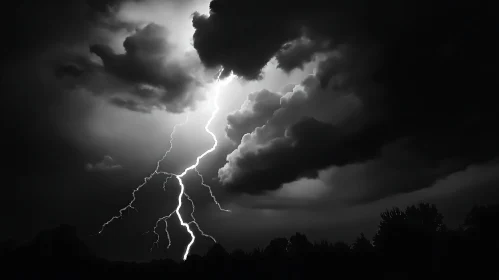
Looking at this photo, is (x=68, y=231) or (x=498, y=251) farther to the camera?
(x=68, y=231)

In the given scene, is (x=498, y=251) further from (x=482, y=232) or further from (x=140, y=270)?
(x=140, y=270)

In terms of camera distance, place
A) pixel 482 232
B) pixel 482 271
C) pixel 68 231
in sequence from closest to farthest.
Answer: pixel 482 271 < pixel 482 232 < pixel 68 231

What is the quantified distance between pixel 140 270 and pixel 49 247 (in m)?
21.3

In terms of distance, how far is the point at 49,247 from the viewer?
37781mm

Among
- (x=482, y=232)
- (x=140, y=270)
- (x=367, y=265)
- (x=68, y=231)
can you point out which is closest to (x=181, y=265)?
(x=140, y=270)

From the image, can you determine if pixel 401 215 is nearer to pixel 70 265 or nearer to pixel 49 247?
pixel 70 265

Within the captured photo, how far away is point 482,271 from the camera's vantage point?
18.9 metres

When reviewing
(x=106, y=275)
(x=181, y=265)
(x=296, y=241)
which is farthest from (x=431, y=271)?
(x=296, y=241)

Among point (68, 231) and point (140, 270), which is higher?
point (68, 231)

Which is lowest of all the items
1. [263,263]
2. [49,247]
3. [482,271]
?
[482,271]

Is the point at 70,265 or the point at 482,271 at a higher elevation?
the point at 70,265

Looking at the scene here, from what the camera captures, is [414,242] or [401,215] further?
[401,215]

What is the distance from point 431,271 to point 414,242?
9.48 feet

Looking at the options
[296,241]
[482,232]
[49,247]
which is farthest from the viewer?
[296,241]
